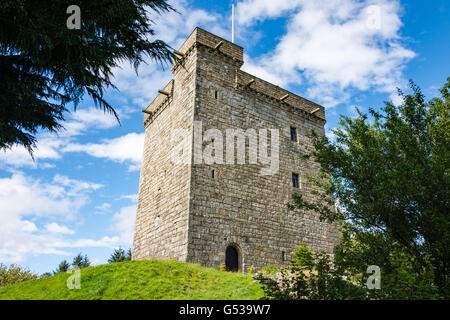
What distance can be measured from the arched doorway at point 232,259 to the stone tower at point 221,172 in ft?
0.12

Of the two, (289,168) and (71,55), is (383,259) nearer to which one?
(71,55)

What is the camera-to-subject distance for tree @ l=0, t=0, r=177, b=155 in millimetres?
6211

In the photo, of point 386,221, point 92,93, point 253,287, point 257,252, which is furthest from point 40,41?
point 257,252

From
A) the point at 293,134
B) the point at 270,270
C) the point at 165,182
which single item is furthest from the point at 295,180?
the point at 165,182

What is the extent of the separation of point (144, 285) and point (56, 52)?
19.5 ft

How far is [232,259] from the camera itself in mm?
12258

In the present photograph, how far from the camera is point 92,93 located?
7.80 metres

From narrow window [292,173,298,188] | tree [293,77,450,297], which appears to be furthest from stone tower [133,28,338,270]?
tree [293,77,450,297]

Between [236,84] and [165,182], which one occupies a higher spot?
[236,84]

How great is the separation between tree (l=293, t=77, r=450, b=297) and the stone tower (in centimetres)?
510

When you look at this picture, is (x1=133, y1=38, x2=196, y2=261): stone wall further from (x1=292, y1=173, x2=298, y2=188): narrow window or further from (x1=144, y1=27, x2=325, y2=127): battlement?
(x1=292, y1=173, x2=298, y2=188): narrow window

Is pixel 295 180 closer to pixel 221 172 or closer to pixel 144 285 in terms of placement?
pixel 221 172

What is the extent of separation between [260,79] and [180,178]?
6975 mm

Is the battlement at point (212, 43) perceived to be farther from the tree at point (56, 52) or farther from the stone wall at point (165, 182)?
the tree at point (56, 52)
